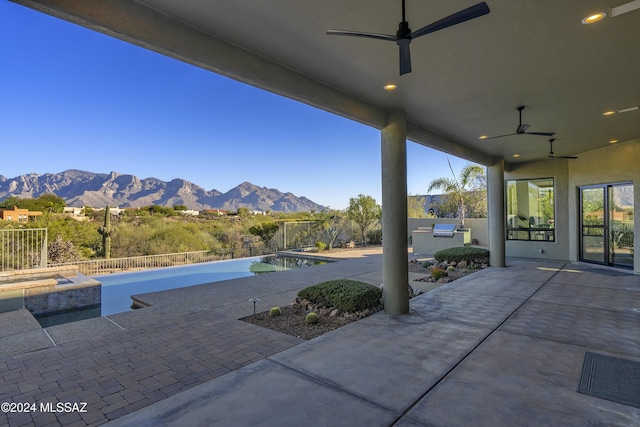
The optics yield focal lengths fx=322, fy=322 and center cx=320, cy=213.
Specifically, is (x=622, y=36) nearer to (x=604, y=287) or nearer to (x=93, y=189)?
(x=604, y=287)

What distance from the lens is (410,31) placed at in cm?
240

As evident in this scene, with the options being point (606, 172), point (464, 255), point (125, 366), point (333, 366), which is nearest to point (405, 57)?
point (333, 366)

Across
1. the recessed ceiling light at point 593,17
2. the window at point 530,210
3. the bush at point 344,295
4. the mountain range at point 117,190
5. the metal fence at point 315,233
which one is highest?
the mountain range at point 117,190

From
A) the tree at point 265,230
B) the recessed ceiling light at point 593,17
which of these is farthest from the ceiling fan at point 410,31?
the tree at point 265,230

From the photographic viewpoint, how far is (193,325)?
4574 millimetres

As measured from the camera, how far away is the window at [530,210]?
10.4m

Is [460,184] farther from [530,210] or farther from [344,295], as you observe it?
[344,295]

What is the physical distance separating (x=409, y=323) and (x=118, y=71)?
72.7 ft

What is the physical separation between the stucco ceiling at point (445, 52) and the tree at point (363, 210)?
11.0m

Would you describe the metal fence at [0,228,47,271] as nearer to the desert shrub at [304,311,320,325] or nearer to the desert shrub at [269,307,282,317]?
the desert shrub at [269,307,282,317]

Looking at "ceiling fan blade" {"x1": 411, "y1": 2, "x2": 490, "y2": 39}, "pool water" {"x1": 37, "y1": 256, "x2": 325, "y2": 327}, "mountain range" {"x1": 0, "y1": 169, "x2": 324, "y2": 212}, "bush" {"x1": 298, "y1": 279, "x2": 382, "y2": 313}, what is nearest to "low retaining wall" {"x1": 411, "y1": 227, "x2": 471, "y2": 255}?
"pool water" {"x1": 37, "y1": 256, "x2": 325, "y2": 327}

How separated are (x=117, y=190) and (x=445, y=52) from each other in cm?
5254

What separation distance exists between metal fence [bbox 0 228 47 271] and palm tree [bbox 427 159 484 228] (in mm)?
15397

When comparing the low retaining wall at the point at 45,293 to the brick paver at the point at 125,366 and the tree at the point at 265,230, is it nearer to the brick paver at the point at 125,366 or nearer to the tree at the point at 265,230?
the brick paver at the point at 125,366
